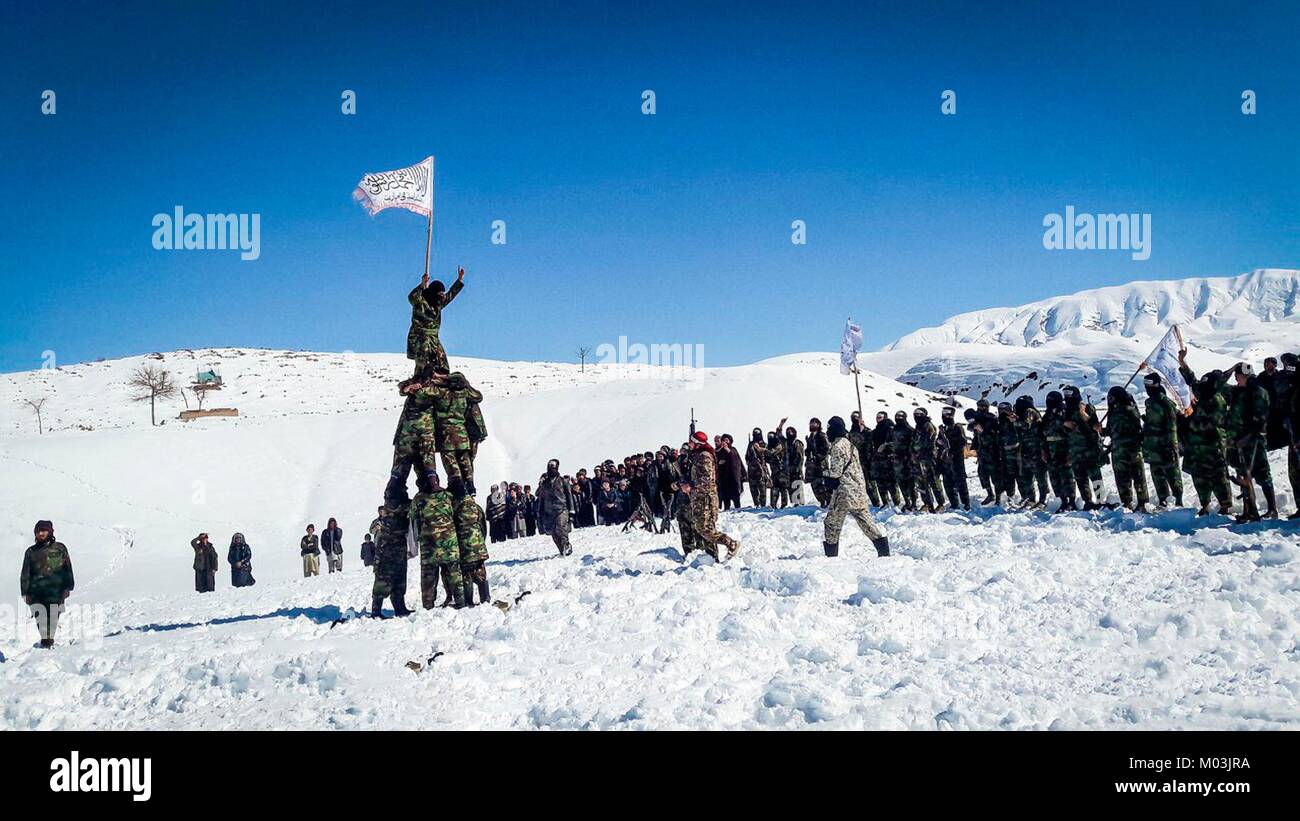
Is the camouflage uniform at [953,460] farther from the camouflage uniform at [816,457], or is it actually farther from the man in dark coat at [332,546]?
the man in dark coat at [332,546]

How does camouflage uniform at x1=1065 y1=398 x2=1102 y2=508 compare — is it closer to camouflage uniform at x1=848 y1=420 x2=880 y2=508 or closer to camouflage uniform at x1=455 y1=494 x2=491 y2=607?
camouflage uniform at x1=848 y1=420 x2=880 y2=508

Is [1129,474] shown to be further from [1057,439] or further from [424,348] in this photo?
[424,348]

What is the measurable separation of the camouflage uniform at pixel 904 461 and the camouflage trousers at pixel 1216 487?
4.64 meters

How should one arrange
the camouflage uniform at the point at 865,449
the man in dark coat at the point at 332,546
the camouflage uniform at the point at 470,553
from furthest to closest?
the man in dark coat at the point at 332,546, the camouflage uniform at the point at 865,449, the camouflage uniform at the point at 470,553

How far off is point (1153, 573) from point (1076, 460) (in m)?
4.55

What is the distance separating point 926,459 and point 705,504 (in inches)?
221

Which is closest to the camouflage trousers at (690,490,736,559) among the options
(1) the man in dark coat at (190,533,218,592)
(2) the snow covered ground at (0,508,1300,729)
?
(2) the snow covered ground at (0,508,1300,729)

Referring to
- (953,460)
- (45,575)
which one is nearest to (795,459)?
(953,460)

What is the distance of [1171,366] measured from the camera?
12.1 metres

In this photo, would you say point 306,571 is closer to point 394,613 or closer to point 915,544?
point 394,613

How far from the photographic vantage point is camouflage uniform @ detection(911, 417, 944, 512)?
13617 millimetres

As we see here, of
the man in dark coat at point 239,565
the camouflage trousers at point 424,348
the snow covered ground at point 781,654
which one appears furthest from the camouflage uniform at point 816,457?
the man in dark coat at point 239,565

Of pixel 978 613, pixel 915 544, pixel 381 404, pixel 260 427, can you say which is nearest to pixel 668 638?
pixel 978 613

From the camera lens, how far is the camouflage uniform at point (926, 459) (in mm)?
13617
